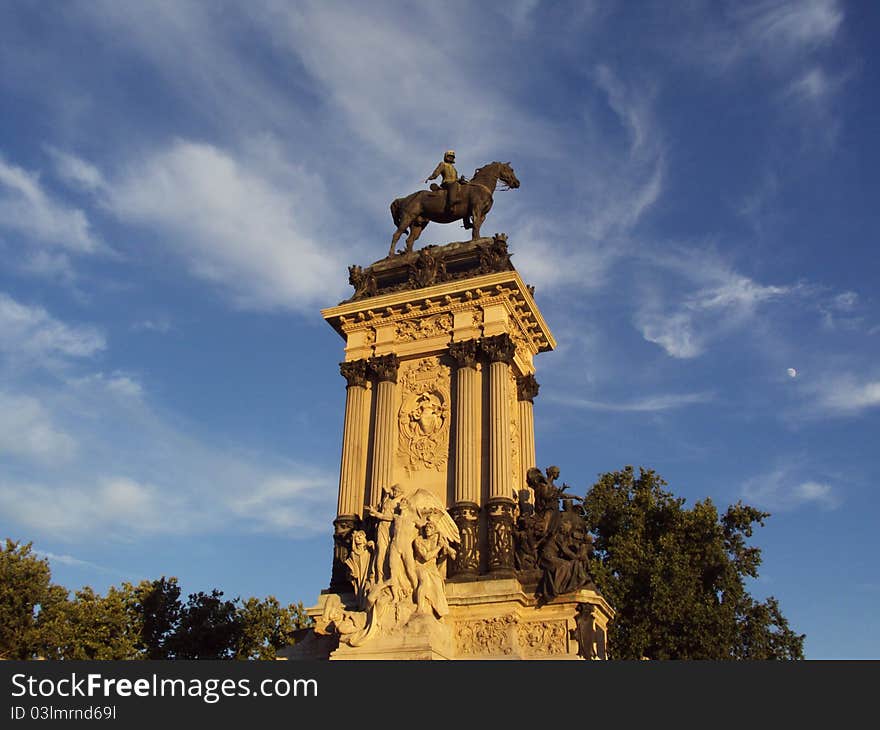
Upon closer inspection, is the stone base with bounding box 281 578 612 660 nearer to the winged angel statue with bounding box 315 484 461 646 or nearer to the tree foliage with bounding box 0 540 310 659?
the winged angel statue with bounding box 315 484 461 646

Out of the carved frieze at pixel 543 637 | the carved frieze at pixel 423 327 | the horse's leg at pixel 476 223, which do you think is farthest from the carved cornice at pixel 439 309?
the carved frieze at pixel 543 637

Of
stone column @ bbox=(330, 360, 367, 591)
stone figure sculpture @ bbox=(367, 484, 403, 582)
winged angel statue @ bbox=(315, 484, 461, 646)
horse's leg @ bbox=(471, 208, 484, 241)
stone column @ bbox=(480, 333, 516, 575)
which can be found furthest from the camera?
horse's leg @ bbox=(471, 208, 484, 241)

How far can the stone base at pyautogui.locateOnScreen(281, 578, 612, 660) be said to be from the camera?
1566 cm

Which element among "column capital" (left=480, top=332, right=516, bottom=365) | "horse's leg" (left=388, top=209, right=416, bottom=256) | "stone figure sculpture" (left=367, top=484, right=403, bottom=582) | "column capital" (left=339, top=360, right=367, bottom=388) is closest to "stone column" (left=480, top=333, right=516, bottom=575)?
"column capital" (left=480, top=332, right=516, bottom=365)

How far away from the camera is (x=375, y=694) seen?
1175 centimetres

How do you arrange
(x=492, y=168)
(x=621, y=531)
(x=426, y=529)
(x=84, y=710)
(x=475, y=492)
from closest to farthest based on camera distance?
1. (x=84, y=710)
2. (x=426, y=529)
3. (x=475, y=492)
4. (x=492, y=168)
5. (x=621, y=531)

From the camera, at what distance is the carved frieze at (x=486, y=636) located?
634 inches

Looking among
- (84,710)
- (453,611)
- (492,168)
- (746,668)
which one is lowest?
(84,710)

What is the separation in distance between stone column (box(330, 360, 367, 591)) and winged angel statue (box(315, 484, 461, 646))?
1056 mm

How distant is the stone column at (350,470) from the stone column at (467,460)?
2352 mm

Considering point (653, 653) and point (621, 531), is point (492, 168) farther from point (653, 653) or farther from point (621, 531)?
point (653, 653)

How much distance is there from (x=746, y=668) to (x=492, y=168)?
15.9 metres

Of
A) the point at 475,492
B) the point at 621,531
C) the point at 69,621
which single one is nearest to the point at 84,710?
the point at 475,492

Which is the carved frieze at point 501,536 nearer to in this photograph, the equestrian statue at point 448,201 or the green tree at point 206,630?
the equestrian statue at point 448,201
